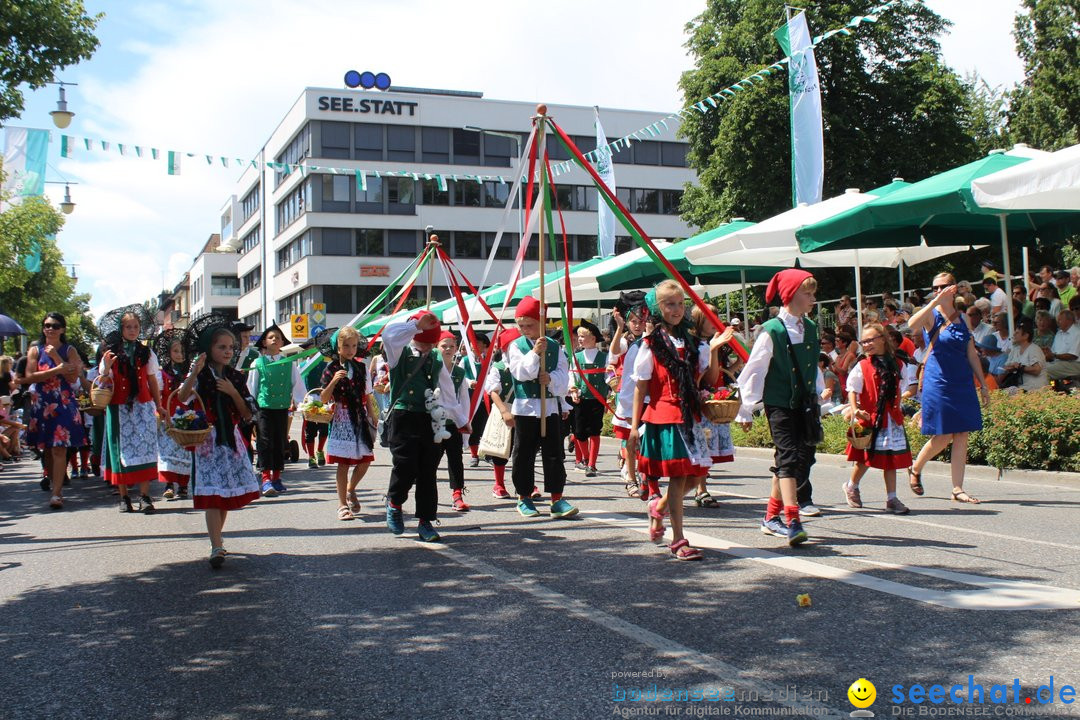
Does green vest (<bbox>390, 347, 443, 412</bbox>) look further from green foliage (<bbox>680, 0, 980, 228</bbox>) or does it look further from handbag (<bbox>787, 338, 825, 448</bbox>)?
green foliage (<bbox>680, 0, 980, 228</bbox>)

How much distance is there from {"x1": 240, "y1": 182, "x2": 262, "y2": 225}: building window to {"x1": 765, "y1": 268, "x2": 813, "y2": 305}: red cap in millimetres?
66680

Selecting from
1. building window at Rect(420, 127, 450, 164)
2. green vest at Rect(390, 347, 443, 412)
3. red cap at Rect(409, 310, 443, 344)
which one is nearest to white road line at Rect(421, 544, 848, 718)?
green vest at Rect(390, 347, 443, 412)

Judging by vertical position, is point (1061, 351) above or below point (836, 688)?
above

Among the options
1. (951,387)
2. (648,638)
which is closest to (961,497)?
(951,387)

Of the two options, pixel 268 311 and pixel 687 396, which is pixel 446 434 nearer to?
pixel 687 396

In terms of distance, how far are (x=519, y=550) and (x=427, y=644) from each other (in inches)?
96.3

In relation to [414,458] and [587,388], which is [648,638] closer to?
[414,458]

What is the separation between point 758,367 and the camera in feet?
23.0

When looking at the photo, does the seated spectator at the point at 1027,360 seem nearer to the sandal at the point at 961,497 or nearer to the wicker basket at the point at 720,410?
the sandal at the point at 961,497

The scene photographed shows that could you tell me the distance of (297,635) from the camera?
5.02 m

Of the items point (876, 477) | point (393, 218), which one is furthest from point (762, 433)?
point (393, 218)

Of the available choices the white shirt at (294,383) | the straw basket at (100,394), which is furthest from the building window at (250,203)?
the straw basket at (100,394)

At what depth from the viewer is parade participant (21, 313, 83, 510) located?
423 inches

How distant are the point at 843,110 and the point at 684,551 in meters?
28.2
